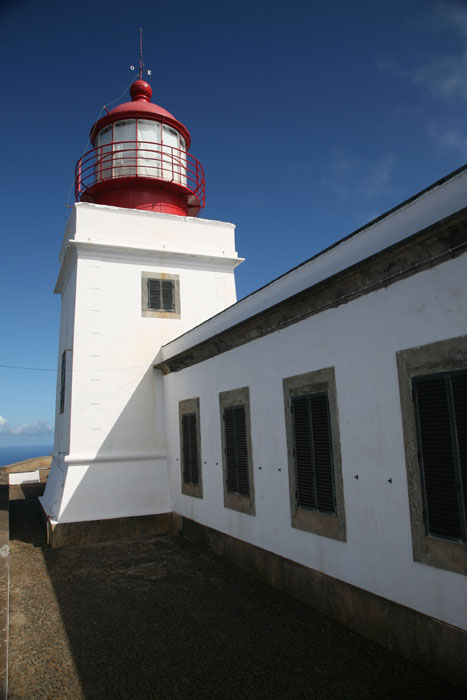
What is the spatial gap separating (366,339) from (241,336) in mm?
3120

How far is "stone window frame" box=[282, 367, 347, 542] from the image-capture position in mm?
5625

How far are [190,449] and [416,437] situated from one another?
630cm

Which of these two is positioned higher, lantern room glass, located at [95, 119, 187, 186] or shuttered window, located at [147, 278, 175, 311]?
lantern room glass, located at [95, 119, 187, 186]

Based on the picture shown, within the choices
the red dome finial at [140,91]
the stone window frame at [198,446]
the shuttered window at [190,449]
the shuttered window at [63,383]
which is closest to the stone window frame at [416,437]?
the stone window frame at [198,446]

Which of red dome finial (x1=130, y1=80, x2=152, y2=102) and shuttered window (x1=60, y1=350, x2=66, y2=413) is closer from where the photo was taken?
shuttered window (x1=60, y1=350, x2=66, y2=413)

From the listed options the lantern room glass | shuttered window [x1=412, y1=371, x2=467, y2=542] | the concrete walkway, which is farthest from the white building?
the concrete walkway

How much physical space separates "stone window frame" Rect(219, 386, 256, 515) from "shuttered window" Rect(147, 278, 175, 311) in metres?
4.08

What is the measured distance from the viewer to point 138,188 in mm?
12984

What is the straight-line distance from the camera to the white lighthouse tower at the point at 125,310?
10.9 m

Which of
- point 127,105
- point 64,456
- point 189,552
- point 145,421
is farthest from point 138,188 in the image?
point 189,552

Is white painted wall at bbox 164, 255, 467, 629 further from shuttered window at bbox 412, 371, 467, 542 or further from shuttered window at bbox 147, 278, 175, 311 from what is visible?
shuttered window at bbox 147, 278, 175, 311

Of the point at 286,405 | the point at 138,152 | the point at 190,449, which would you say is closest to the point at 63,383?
the point at 190,449

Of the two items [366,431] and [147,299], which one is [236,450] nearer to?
[366,431]

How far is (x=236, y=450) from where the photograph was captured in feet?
26.8
